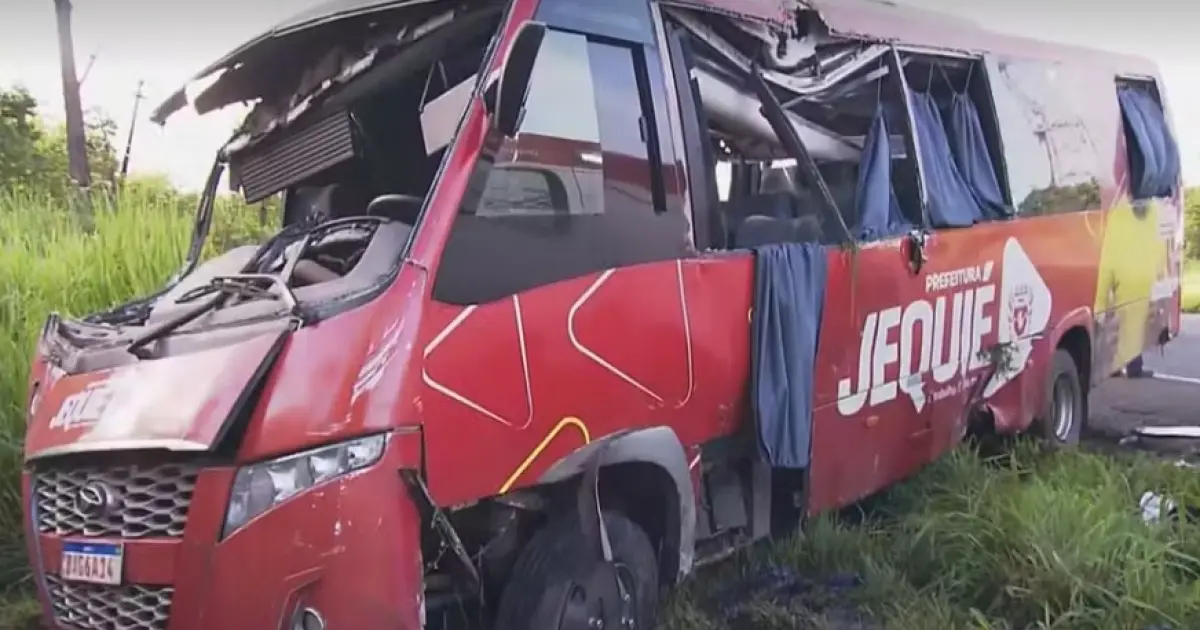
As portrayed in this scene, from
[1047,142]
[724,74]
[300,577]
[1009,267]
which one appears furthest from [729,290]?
[1047,142]

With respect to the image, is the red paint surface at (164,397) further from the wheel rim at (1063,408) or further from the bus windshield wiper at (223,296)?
the wheel rim at (1063,408)

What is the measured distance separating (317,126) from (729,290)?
1739 mm

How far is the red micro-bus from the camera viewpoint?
11.1 ft

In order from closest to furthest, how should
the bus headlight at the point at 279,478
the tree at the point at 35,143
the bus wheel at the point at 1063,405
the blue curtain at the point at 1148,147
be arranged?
the bus headlight at the point at 279,478, the bus wheel at the point at 1063,405, the blue curtain at the point at 1148,147, the tree at the point at 35,143

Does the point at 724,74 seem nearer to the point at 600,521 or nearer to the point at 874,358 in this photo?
the point at 874,358

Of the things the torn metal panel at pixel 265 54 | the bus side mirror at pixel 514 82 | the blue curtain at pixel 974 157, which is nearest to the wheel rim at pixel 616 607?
the bus side mirror at pixel 514 82

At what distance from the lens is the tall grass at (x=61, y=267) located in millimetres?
6066

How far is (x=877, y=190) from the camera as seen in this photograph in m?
5.88

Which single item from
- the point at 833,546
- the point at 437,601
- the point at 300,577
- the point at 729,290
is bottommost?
the point at 833,546

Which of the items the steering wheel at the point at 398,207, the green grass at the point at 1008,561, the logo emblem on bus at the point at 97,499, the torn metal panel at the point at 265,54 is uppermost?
the torn metal panel at the point at 265,54

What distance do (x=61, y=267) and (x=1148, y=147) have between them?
7.43m

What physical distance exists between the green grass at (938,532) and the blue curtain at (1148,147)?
2.84 metres

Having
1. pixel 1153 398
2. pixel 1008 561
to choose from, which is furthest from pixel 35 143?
pixel 1153 398

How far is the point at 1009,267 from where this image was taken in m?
7.03
